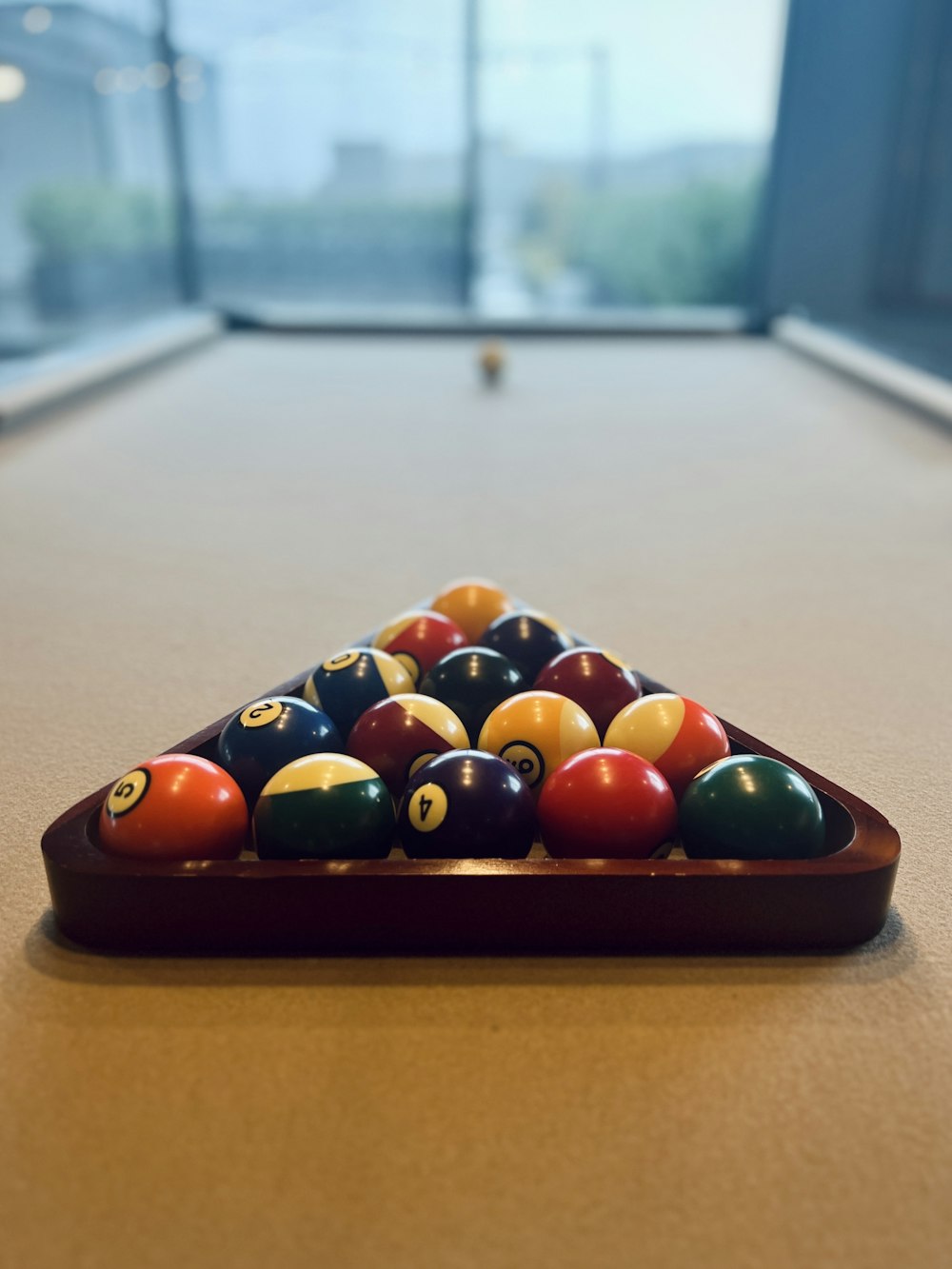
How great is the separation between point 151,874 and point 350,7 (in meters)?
7.80

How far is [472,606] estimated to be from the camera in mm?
1696

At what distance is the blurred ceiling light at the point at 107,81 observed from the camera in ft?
18.7

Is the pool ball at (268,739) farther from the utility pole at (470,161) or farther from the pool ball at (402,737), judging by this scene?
the utility pole at (470,161)

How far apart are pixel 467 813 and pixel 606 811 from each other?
0.14 m

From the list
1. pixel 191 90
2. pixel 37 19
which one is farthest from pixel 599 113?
pixel 37 19

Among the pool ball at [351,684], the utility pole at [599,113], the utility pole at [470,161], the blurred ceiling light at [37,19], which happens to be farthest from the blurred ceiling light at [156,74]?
the pool ball at [351,684]

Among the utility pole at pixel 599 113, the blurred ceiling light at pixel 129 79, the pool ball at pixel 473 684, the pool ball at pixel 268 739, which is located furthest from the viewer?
the utility pole at pixel 599 113

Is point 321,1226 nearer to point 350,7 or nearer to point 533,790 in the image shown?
point 533,790

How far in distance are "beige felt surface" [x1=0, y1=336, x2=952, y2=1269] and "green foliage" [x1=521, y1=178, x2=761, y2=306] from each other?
5.05 m

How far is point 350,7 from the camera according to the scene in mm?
7422

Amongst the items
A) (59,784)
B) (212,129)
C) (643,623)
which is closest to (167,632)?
(59,784)

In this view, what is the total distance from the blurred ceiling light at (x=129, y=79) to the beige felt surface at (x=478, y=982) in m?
3.79

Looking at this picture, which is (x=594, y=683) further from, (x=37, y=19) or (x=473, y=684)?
(x=37, y=19)

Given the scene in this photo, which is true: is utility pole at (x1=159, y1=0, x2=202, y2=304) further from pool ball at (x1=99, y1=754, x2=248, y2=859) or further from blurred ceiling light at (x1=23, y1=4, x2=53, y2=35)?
pool ball at (x1=99, y1=754, x2=248, y2=859)
